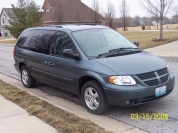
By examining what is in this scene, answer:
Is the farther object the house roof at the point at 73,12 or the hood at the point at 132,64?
the house roof at the point at 73,12

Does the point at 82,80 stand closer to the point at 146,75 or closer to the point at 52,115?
the point at 52,115

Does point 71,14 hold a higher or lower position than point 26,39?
higher

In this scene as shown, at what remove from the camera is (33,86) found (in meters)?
7.20

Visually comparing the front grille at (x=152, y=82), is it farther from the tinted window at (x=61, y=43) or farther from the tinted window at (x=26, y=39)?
the tinted window at (x=26, y=39)

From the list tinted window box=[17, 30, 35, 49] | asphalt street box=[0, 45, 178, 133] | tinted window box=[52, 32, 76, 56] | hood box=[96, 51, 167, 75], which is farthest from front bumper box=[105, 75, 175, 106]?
tinted window box=[17, 30, 35, 49]

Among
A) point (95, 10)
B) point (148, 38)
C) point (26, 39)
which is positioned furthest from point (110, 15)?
point (26, 39)

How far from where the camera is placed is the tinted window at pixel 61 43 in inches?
211

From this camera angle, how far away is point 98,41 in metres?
5.44

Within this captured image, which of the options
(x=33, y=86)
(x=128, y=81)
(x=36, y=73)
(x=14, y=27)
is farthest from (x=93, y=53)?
(x=14, y=27)

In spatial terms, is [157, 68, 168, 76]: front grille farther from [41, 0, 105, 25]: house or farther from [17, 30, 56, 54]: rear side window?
[41, 0, 105, 25]: house

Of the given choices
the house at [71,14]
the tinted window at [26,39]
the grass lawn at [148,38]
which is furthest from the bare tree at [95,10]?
the tinted window at [26,39]

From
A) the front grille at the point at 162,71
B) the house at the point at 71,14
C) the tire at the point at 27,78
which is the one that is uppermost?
the house at the point at 71,14

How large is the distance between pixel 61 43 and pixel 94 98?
1.62 meters

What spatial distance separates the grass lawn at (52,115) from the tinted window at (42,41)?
121cm
